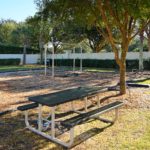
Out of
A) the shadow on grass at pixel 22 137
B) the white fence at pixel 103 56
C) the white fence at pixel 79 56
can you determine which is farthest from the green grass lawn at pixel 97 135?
the white fence at pixel 103 56

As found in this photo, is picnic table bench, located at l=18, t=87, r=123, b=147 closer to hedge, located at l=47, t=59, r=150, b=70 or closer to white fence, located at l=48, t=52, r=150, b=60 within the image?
hedge, located at l=47, t=59, r=150, b=70

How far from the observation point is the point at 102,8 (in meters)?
8.23

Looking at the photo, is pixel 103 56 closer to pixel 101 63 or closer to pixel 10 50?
pixel 101 63

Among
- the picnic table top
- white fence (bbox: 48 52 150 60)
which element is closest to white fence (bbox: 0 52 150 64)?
white fence (bbox: 48 52 150 60)

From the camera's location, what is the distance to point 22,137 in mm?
4812

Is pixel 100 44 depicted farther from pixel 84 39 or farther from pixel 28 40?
pixel 28 40

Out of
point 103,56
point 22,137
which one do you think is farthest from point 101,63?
point 22,137

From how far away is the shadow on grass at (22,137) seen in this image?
4.39 meters

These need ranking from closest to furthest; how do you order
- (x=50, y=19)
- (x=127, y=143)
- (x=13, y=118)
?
1. (x=127, y=143)
2. (x=13, y=118)
3. (x=50, y=19)

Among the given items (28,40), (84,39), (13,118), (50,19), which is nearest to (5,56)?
(28,40)

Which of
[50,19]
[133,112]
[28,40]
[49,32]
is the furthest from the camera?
[28,40]

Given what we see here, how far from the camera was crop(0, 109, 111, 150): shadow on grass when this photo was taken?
4391mm

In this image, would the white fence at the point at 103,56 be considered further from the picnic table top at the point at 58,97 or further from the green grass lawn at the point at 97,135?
the picnic table top at the point at 58,97

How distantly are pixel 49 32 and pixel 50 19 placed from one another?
23.0m
